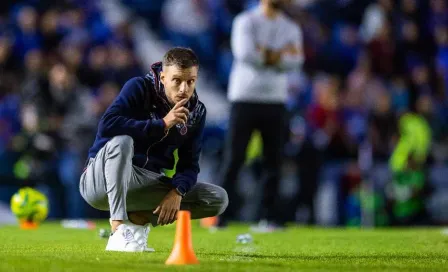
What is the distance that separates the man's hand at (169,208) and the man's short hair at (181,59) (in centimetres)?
72

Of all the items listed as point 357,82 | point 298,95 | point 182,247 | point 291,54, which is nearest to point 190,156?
point 182,247

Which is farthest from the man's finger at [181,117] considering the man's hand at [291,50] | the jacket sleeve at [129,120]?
the man's hand at [291,50]

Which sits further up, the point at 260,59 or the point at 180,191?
the point at 260,59

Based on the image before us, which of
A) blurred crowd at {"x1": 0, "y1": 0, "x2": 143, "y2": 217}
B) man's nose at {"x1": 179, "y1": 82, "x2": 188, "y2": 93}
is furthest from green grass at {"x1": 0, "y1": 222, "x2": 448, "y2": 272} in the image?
blurred crowd at {"x1": 0, "y1": 0, "x2": 143, "y2": 217}

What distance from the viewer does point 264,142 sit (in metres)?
8.81

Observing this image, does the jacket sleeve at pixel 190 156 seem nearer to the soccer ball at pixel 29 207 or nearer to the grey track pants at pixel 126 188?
the grey track pants at pixel 126 188

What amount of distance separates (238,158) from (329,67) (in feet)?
18.7

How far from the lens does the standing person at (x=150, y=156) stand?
5.01m

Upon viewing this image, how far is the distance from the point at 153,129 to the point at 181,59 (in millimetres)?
422

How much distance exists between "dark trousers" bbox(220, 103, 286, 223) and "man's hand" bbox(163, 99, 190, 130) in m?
3.71

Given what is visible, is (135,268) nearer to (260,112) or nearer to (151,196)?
(151,196)

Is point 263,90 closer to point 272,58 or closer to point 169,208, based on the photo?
point 272,58

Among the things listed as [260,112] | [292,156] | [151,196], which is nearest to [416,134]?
[292,156]

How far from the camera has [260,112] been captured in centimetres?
868
